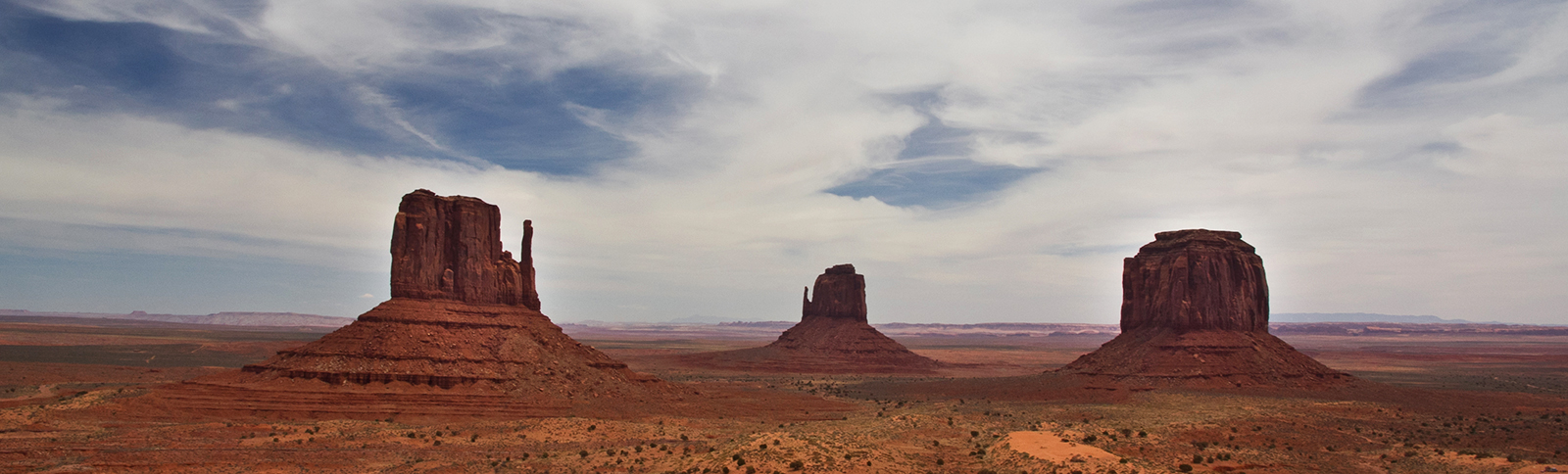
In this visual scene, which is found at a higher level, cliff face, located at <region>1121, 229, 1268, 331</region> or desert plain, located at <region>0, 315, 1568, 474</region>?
cliff face, located at <region>1121, 229, 1268, 331</region>

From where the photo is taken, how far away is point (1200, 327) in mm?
68500

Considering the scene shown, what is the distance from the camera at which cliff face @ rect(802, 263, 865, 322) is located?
A: 118875mm

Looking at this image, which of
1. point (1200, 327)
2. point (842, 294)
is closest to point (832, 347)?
point (842, 294)

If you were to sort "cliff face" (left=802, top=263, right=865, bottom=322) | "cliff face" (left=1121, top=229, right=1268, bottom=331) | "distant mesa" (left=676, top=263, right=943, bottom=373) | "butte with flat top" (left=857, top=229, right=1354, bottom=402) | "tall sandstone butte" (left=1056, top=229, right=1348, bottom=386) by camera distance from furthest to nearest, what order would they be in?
"cliff face" (left=802, top=263, right=865, bottom=322) → "distant mesa" (left=676, top=263, right=943, bottom=373) → "cliff face" (left=1121, top=229, right=1268, bottom=331) → "tall sandstone butte" (left=1056, top=229, right=1348, bottom=386) → "butte with flat top" (left=857, top=229, right=1354, bottom=402)

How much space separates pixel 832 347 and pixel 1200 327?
51716 mm

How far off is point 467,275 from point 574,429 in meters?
16.2

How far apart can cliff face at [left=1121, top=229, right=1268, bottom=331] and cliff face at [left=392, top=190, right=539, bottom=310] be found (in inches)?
2049

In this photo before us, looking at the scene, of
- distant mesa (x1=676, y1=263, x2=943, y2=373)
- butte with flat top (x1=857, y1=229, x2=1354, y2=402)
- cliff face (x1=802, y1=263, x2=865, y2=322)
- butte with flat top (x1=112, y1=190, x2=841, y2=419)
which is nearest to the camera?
butte with flat top (x1=112, y1=190, x2=841, y2=419)

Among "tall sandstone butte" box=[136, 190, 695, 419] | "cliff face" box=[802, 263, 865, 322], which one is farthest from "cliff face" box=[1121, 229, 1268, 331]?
"cliff face" box=[802, 263, 865, 322]

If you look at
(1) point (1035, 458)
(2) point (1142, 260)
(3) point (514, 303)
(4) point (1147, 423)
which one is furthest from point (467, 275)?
(2) point (1142, 260)

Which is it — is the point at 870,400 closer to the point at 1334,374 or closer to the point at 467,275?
the point at 467,275

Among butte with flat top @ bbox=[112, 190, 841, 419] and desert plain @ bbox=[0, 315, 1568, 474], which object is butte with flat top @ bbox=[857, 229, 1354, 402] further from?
butte with flat top @ bbox=[112, 190, 841, 419]

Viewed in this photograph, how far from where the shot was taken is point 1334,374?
225 ft

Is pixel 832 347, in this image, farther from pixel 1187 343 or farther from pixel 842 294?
pixel 1187 343
